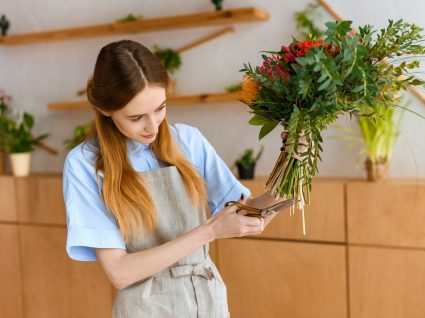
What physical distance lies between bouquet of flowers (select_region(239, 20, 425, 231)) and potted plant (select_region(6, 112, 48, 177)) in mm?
2464

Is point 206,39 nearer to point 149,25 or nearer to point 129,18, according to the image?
point 149,25

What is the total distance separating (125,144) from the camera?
1.76 metres

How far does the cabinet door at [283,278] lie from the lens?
8.91 feet

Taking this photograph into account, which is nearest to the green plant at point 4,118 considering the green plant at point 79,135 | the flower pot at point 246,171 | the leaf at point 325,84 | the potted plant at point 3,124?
the potted plant at point 3,124

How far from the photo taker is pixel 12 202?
3.54 metres

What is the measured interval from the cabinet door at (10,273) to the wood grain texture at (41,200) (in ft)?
0.53

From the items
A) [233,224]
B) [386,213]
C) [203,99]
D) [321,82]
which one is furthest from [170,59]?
[321,82]

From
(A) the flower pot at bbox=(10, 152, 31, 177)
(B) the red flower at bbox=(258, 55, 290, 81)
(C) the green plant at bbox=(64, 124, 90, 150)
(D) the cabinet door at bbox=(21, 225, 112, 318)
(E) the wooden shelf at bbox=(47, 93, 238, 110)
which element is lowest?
(D) the cabinet door at bbox=(21, 225, 112, 318)

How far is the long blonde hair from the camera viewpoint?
158 centimetres

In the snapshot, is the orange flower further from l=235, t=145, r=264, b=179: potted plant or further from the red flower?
l=235, t=145, r=264, b=179: potted plant

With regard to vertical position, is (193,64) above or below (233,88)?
above

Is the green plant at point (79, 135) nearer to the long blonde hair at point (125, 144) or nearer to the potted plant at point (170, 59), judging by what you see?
the potted plant at point (170, 59)

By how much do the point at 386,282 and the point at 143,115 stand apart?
152 cm

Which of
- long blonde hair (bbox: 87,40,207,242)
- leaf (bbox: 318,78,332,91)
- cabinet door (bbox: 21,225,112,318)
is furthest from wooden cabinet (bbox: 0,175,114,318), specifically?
leaf (bbox: 318,78,332,91)
